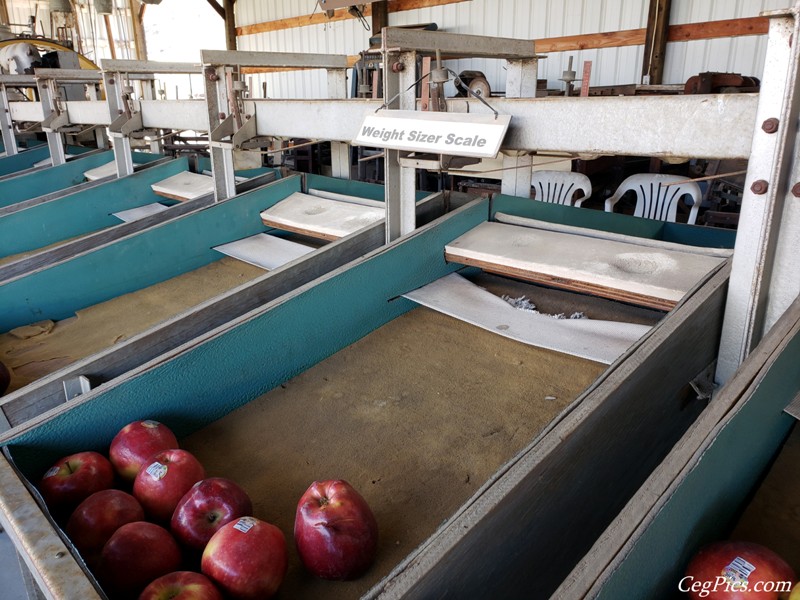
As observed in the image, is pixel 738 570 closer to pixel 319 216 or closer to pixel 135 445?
pixel 135 445

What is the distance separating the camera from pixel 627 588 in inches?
26.4

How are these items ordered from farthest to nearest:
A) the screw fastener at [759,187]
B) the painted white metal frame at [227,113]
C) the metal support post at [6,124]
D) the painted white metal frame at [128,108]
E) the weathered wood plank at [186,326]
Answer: the metal support post at [6,124] → the painted white metal frame at [128,108] → the painted white metal frame at [227,113] → the weathered wood plank at [186,326] → the screw fastener at [759,187]

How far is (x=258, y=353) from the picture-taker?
4.68ft

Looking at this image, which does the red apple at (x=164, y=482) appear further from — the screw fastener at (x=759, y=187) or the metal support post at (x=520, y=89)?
the metal support post at (x=520, y=89)

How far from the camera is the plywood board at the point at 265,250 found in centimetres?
230

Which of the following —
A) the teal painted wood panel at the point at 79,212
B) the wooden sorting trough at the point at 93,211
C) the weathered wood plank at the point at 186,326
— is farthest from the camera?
the teal painted wood panel at the point at 79,212

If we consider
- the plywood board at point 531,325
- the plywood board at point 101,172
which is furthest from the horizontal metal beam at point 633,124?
the plywood board at point 101,172

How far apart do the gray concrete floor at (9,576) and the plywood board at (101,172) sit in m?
2.55

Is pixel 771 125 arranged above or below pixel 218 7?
below

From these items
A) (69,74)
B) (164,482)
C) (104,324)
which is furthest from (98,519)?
(69,74)

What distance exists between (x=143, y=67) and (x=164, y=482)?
118 inches

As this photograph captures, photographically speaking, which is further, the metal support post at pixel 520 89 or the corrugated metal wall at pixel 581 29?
the corrugated metal wall at pixel 581 29

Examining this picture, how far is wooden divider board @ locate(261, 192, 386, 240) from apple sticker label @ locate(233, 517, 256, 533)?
127cm

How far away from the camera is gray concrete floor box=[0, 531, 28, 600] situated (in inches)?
65.9
